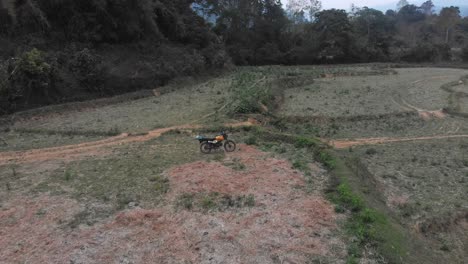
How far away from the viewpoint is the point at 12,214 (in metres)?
11.8

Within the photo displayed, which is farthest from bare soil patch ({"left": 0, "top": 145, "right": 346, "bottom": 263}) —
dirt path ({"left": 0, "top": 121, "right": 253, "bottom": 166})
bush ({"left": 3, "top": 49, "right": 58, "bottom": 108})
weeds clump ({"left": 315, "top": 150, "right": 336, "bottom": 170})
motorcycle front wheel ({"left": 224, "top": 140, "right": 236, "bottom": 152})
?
bush ({"left": 3, "top": 49, "right": 58, "bottom": 108})

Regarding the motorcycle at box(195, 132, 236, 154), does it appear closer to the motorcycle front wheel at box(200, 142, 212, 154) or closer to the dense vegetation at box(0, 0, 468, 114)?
the motorcycle front wheel at box(200, 142, 212, 154)

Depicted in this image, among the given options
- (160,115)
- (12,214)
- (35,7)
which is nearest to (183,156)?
(12,214)

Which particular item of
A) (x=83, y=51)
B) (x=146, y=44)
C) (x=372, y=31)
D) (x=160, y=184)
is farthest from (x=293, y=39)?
(x=160, y=184)

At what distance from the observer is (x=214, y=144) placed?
55.4ft

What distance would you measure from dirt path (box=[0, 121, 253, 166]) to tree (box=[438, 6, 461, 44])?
70.3 m

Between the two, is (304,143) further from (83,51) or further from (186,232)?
(83,51)

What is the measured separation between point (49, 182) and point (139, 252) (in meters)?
6.08

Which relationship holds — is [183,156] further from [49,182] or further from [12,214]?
[12,214]

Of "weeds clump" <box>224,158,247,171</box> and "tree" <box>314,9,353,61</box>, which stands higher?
"tree" <box>314,9,353,61</box>

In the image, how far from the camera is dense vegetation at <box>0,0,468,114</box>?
27422 millimetres

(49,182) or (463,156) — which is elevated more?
(49,182)

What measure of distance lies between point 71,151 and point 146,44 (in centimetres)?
2027

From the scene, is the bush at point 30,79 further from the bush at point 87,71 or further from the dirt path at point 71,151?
the dirt path at point 71,151
